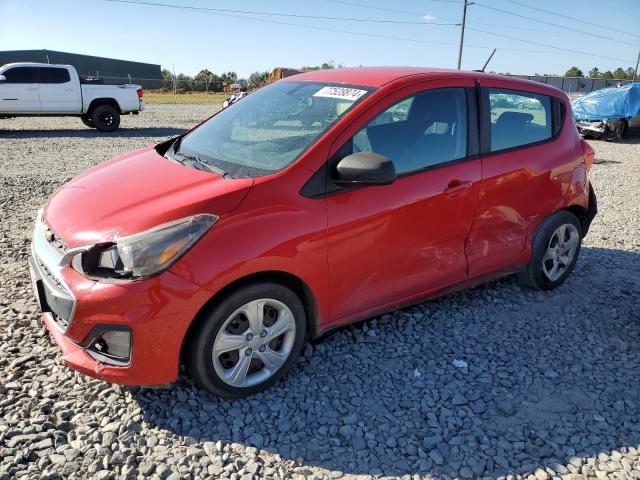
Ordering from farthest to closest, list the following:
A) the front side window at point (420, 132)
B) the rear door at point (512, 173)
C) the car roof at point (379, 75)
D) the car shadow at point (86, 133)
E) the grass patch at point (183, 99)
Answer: the grass patch at point (183, 99)
the car shadow at point (86, 133)
the rear door at point (512, 173)
the car roof at point (379, 75)
the front side window at point (420, 132)

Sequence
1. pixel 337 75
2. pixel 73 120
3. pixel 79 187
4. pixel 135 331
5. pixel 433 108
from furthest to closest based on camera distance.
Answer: pixel 73 120, pixel 337 75, pixel 433 108, pixel 79 187, pixel 135 331

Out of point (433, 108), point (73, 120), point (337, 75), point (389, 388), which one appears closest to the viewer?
point (389, 388)

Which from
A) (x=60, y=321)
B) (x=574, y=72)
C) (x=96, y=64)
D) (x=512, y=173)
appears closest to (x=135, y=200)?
(x=60, y=321)

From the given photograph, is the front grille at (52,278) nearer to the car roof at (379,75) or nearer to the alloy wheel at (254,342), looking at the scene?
the alloy wheel at (254,342)

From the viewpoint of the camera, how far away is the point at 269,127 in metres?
3.45

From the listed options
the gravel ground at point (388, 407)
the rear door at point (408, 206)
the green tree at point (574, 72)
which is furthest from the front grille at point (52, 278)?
the green tree at point (574, 72)

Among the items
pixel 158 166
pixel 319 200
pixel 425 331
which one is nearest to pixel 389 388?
pixel 425 331

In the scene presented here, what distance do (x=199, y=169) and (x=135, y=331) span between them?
112cm

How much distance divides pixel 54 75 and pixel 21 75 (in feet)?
2.87

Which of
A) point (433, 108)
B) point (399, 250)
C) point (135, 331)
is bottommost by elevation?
point (135, 331)

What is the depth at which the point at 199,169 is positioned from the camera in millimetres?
3088

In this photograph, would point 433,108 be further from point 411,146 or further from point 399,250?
A: point 399,250

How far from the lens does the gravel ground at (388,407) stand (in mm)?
2439

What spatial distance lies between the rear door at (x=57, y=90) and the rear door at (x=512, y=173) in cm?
1468
